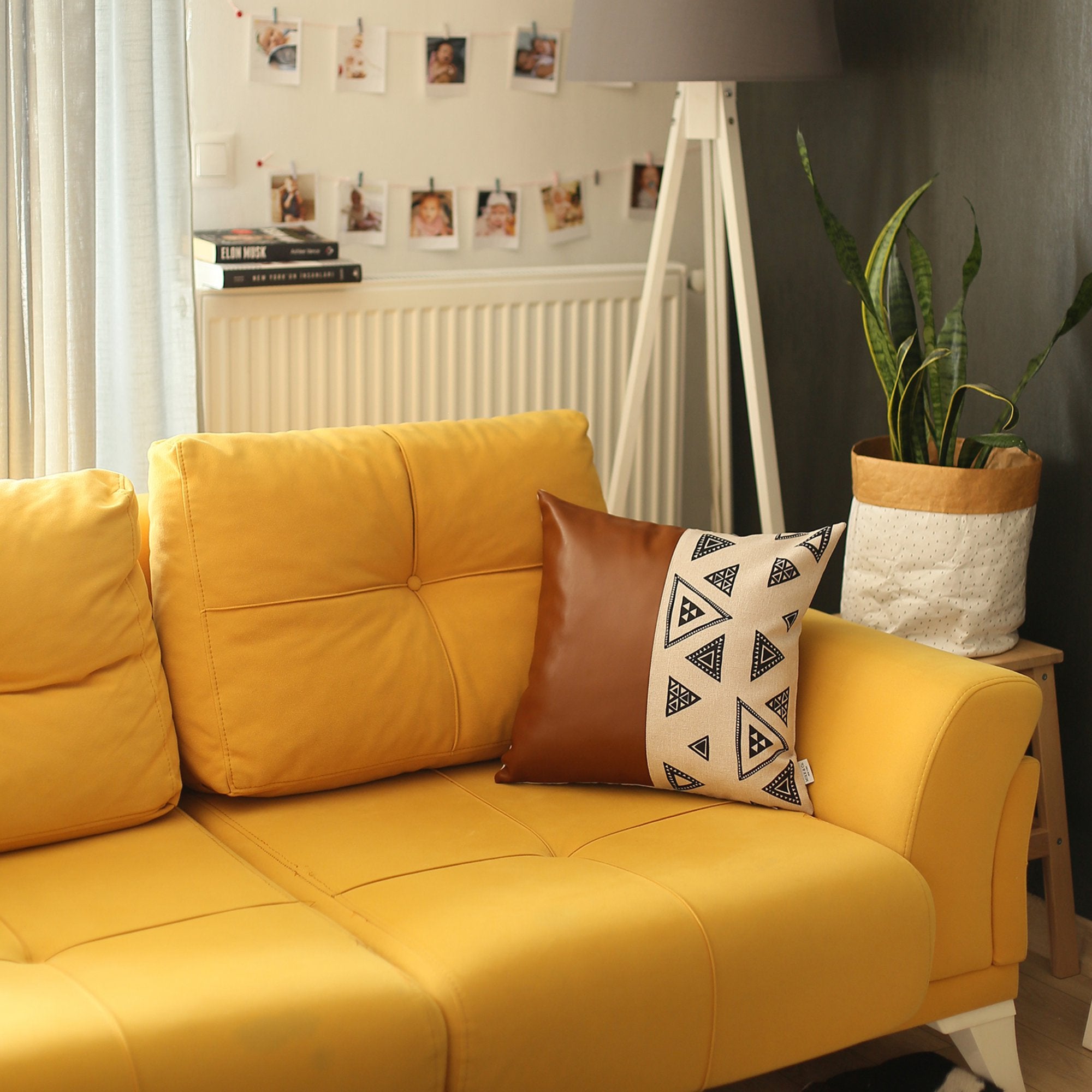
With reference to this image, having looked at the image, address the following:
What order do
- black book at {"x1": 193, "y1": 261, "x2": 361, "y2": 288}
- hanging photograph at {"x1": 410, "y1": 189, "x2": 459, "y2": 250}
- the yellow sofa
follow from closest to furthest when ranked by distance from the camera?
the yellow sofa < black book at {"x1": 193, "y1": 261, "x2": 361, "y2": 288} < hanging photograph at {"x1": 410, "y1": 189, "x2": 459, "y2": 250}

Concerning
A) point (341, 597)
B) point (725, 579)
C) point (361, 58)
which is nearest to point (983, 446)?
point (725, 579)

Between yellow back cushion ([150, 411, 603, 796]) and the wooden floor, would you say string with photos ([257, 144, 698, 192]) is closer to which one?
yellow back cushion ([150, 411, 603, 796])

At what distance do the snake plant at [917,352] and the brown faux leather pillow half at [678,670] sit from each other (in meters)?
0.36

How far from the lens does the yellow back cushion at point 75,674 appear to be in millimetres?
1670

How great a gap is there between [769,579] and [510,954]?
63 centimetres

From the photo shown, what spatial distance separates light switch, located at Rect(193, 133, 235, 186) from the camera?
2.68 m

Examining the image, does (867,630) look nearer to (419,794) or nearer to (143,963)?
(419,794)

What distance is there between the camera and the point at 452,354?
289 centimetres

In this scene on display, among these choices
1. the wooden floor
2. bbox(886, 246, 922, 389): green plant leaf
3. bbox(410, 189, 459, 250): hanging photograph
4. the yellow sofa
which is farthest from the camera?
bbox(410, 189, 459, 250): hanging photograph

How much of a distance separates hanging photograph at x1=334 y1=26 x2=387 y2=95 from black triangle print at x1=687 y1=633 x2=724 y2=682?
1552mm

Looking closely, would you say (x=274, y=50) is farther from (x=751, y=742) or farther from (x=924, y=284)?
(x=751, y=742)

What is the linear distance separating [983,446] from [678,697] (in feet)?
2.28

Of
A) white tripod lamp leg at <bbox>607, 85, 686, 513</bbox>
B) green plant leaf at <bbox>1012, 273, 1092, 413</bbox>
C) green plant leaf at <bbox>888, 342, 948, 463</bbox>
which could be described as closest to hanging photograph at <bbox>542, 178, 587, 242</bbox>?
white tripod lamp leg at <bbox>607, 85, 686, 513</bbox>

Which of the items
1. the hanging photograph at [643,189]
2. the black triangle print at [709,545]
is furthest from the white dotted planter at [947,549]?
the hanging photograph at [643,189]
